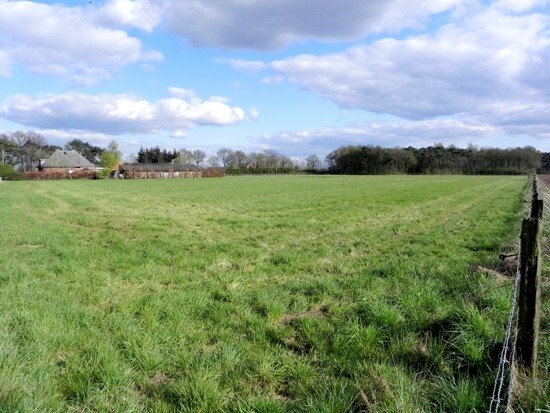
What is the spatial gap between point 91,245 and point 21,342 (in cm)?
727

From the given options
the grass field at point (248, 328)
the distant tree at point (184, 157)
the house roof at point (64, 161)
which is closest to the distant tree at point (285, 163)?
the distant tree at point (184, 157)

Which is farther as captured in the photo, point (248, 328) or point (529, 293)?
point (248, 328)

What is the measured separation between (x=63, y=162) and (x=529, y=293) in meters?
122

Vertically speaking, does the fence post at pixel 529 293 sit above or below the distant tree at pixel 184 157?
below

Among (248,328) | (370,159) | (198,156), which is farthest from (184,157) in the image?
(248,328)

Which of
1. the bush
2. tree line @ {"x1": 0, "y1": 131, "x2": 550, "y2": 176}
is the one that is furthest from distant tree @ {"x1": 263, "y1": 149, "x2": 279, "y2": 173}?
the bush

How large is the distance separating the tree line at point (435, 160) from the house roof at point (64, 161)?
83851mm

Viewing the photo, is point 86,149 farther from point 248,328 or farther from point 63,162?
point 248,328

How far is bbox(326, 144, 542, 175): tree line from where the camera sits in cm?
13425

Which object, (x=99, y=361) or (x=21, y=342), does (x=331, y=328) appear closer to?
(x=99, y=361)

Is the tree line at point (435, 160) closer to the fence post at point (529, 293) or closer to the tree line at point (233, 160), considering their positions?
the tree line at point (233, 160)

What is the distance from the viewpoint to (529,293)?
3.71 meters

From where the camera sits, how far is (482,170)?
13375cm

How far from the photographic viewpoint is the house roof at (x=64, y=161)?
108 meters
